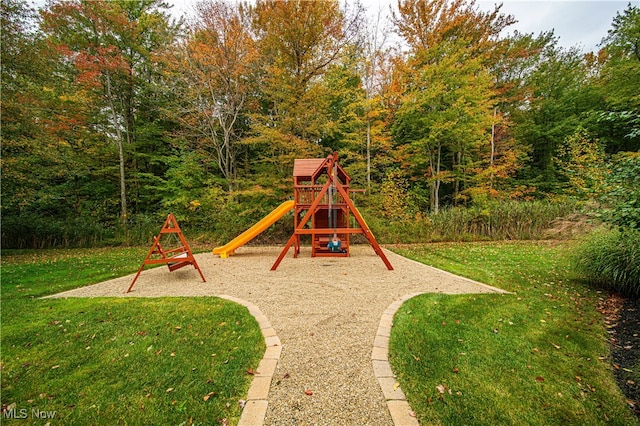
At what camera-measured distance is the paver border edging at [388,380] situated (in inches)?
65.6

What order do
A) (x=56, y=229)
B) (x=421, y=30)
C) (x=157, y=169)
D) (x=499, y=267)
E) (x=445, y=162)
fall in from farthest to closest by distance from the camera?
1. (x=445, y=162)
2. (x=157, y=169)
3. (x=421, y=30)
4. (x=56, y=229)
5. (x=499, y=267)

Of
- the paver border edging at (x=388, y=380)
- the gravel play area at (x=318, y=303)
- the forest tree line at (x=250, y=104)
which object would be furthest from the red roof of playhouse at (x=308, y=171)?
the paver border edging at (x=388, y=380)

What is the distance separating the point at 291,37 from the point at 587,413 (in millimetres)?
13125

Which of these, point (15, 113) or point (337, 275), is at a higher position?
point (15, 113)

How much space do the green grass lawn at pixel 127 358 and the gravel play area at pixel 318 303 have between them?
38 centimetres

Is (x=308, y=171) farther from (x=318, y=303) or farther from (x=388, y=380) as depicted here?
(x=388, y=380)

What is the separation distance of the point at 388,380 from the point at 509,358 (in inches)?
51.7

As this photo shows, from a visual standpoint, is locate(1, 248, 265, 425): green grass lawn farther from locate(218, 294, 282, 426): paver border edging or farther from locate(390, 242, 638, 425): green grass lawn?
locate(390, 242, 638, 425): green grass lawn

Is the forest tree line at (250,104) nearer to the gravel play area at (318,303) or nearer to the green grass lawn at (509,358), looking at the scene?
the gravel play area at (318,303)

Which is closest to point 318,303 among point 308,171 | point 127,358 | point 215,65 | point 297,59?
point 127,358

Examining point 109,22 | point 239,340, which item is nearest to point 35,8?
point 109,22

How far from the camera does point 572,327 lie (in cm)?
306

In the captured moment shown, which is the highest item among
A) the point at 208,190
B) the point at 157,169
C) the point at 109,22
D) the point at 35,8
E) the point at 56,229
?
the point at 109,22

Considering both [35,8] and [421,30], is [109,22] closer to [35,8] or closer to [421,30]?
[35,8]
